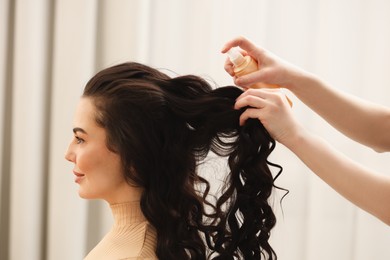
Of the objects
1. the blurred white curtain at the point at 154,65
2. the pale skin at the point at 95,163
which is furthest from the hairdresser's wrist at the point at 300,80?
the blurred white curtain at the point at 154,65

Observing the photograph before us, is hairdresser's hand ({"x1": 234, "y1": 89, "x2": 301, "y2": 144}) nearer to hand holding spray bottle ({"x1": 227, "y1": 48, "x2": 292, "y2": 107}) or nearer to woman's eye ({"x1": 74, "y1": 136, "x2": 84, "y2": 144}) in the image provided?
hand holding spray bottle ({"x1": 227, "y1": 48, "x2": 292, "y2": 107})

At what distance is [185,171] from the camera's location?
1.17 metres

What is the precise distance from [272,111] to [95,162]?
413 millimetres

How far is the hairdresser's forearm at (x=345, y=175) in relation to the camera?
3.48 ft

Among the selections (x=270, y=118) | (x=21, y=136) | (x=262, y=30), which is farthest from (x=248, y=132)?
(x=21, y=136)

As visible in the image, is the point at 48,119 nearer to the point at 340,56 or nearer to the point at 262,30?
the point at 262,30

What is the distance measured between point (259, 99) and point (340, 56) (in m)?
0.90

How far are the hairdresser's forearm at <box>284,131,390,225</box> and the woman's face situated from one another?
1.28 feet

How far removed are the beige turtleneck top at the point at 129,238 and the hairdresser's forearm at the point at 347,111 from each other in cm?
46

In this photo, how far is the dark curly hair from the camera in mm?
1129

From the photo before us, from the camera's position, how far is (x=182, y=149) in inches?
45.5

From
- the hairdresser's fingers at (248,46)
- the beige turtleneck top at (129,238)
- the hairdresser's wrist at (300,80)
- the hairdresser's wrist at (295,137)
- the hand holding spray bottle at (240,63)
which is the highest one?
the hairdresser's fingers at (248,46)

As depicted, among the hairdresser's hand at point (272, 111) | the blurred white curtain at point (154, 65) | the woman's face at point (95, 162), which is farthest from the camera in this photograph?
the blurred white curtain at point (154, 65)

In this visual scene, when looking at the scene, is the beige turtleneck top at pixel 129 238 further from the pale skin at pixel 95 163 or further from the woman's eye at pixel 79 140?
the woman's eye at pixel 79 140
